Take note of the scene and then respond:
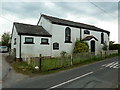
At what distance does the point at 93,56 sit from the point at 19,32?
12091 millimetres

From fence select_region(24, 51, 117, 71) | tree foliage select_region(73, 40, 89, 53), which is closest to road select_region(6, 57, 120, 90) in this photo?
fence select_region(24, 51, 117, 71)

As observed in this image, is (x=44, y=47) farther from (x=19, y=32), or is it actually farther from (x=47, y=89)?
(x=47, y=89)

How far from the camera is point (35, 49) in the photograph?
21.5 metres

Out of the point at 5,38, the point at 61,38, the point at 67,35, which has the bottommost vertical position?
the point at 61,38

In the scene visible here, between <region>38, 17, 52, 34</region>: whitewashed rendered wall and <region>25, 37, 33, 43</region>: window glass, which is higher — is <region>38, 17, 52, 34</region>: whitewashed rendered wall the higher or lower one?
the higher one

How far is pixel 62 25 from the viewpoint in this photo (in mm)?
25375

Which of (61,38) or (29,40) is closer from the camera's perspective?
(29,40)

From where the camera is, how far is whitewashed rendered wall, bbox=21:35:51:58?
66.4 ft

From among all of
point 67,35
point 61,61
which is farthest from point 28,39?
point 67,35

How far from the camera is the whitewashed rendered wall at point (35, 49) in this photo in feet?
66.4

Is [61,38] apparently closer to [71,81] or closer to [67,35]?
[67,35]

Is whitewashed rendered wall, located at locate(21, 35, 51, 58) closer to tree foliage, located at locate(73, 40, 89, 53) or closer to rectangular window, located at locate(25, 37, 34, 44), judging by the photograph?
rectangular window, located at locate(25, 37, 34, 44)

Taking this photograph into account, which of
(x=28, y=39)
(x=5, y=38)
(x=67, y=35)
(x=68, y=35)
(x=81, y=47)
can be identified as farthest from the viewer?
(x=5, y=38)

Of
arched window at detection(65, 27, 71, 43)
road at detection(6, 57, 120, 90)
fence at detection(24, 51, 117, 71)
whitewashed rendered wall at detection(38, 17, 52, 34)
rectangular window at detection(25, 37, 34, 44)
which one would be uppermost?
whitewashed rendered wall at detection(38, 17, 52, 34)
